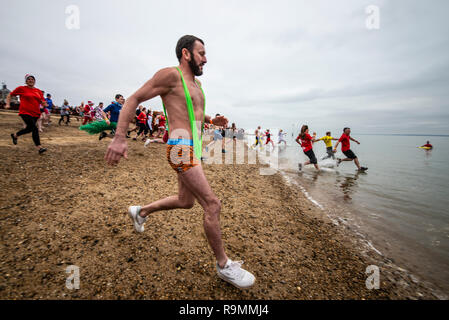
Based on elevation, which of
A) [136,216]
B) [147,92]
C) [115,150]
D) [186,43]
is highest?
[186,43]

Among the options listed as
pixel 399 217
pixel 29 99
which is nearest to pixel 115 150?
pixel 399 217

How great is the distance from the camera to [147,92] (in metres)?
1.71

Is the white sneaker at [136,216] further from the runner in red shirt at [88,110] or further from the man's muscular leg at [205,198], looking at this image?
the runner in red shirt at [88,110]

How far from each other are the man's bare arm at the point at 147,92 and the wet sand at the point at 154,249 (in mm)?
1701

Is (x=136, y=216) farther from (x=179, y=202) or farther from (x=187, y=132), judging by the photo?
(x=187, y=132)

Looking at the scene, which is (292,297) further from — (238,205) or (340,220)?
(340,220)

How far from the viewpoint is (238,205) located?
440 centimetres

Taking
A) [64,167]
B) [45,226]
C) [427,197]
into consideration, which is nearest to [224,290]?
[45,226]

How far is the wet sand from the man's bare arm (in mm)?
1701

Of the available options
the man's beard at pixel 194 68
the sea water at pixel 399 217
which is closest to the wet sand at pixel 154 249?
the sea water at pixel 399 217

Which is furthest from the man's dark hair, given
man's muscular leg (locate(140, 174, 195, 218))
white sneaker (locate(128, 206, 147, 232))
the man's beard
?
white sneaker (locate(128, 206, 147, 232))

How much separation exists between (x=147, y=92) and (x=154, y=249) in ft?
6.97

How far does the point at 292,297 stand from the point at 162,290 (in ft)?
4.82

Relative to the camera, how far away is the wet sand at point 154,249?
195 cm
